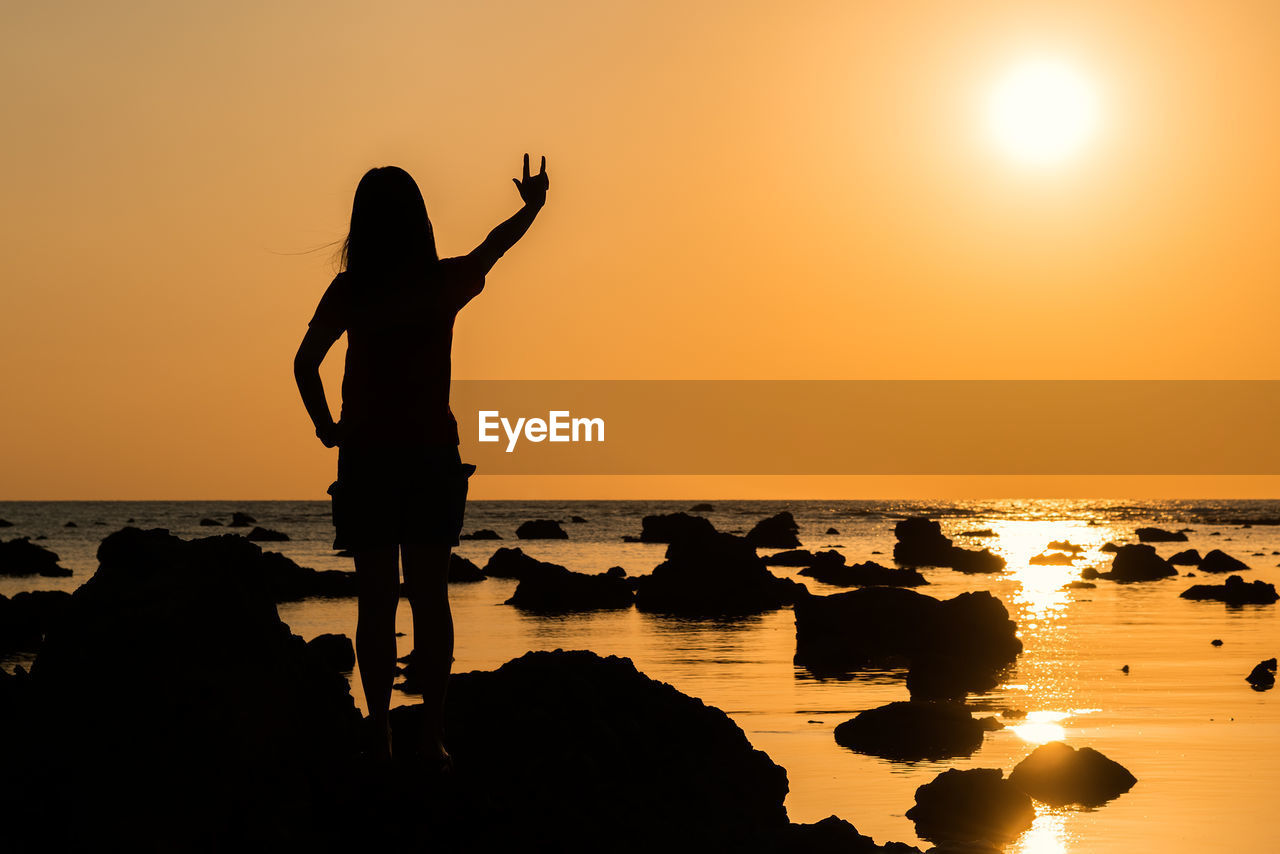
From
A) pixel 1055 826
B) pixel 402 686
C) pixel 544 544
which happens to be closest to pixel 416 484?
pixel 1055 826

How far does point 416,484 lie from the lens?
6.35 metres

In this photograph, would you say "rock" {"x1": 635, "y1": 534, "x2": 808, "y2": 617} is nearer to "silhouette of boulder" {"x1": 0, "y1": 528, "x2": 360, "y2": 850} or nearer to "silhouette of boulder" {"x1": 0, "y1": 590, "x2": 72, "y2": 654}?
"silhouette of boulder" {"x1": 0, "y1": 590, "x2": 72, "y2": 654}

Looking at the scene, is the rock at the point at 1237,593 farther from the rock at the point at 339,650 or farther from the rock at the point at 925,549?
the rock at the point at 339,650

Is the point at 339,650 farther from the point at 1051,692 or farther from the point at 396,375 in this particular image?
the point at 396,375

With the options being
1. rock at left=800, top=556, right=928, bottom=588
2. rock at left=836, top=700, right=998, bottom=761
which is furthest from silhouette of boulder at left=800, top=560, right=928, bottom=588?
rock at left=836, top=700, right=998, bottom=761

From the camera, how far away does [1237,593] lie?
125 feet

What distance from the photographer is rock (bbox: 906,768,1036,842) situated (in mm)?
12320

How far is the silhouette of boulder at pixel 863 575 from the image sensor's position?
4651cm

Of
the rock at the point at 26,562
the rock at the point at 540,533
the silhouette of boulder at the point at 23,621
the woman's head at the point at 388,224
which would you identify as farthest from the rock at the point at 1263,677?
the rock at the point at 540,533

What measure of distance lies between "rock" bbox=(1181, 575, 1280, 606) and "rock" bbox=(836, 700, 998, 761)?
24490 mm

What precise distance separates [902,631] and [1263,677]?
6.17m

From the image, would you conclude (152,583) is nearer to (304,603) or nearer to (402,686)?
(402,686)

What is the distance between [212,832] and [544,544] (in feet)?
252

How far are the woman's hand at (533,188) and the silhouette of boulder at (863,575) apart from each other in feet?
131
